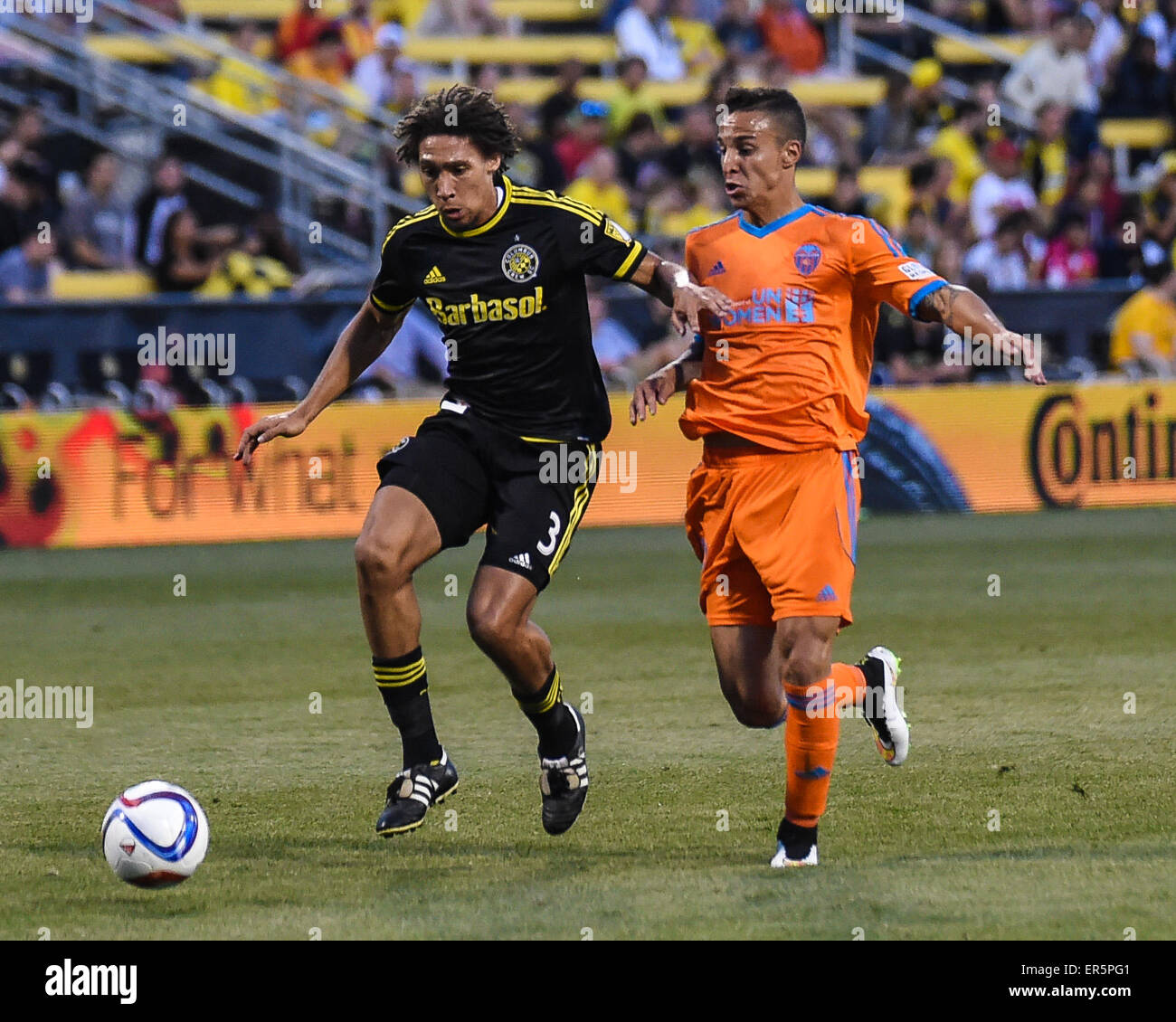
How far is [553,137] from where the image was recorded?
1798 centimetres

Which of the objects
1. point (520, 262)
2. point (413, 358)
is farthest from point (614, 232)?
point (413, 358)

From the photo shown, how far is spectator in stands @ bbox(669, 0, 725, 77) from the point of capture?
20781 mm

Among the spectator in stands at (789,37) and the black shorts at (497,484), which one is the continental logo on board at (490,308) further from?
the spectator in stands at (789,37)

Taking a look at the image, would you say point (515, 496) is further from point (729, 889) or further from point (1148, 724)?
point (1148, 724)

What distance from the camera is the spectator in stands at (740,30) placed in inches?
810

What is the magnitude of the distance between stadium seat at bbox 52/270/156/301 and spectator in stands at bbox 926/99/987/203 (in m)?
7.99

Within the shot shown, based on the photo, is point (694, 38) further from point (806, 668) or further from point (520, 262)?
point (806, 668)

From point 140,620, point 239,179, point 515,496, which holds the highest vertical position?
point 239,179

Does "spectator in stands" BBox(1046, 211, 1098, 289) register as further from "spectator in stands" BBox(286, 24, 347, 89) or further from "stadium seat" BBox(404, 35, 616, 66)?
"spectator in stands" BBox(286, 24, 347, 89)

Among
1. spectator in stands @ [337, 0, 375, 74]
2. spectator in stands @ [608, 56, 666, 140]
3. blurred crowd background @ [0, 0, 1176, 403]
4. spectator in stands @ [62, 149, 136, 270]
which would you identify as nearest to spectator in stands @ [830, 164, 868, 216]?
blurred crowd background @ [0, 0, 1176, 403]

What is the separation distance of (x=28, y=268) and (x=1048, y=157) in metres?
10.3

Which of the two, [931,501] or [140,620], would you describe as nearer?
[140,620]

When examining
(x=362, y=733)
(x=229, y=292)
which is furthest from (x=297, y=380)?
(x=362, y=733)
